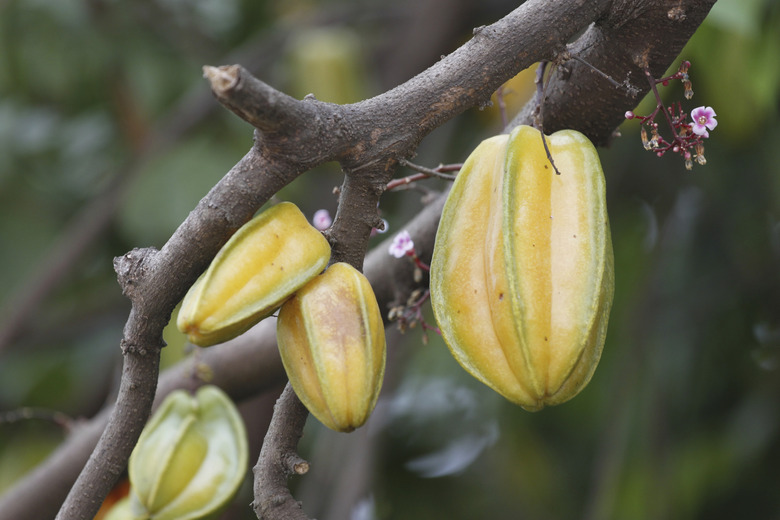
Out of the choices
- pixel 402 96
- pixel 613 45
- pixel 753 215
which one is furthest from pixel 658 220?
pixel 402 96

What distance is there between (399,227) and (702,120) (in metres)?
1.54

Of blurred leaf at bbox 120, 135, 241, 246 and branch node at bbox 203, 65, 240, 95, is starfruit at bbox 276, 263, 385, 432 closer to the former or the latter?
branch node at bbox 203, 65, 240, 95

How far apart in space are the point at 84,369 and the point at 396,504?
4.09ft

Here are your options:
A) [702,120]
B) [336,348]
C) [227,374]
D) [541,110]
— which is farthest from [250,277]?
[227,374]

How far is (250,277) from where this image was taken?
75 cm

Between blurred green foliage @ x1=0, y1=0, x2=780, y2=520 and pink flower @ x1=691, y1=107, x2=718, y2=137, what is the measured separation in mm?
1233

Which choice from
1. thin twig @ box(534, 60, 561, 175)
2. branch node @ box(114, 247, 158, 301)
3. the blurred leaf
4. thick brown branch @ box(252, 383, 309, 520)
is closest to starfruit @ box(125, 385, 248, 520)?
Answer: thick brown branch @ box(252, 383, 309, 520)

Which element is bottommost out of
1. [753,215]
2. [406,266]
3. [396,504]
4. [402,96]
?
[396,504]

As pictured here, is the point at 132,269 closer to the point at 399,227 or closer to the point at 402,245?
the point at 402,245

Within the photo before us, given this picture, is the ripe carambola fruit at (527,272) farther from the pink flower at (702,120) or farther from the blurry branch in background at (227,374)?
the blurry branch in background at (227,374)

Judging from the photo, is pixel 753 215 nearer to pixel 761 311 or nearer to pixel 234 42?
pixel 761 311

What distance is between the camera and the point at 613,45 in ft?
3.06

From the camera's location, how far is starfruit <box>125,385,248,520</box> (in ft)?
3.67

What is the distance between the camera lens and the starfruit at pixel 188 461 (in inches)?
44.0
